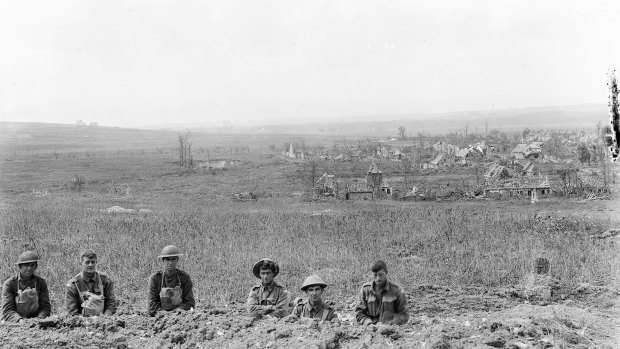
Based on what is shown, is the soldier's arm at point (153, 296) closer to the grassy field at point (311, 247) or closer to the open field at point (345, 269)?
the open field at point (345, 269)

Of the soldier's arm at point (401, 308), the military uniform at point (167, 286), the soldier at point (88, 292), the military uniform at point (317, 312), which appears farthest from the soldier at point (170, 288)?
the soldier's arm at point (401, 308)

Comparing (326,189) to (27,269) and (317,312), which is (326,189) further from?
(27,269)

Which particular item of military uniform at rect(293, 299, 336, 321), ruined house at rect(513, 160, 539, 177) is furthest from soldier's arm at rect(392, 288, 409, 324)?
ruined house at rect(513, 160, 539, 177)

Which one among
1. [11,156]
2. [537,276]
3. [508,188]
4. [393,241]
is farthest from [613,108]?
[11,156]

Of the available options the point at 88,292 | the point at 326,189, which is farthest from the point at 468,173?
the point at 88,292

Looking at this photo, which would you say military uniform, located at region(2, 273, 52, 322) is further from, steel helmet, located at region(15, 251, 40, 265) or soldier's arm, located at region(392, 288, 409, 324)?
soldier's arm, located at region(392, 288, 409, 324)

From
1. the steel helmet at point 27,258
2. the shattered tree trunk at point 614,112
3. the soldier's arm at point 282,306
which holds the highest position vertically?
the shattered tree trunk at point 614,112

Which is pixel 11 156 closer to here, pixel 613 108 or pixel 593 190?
pixel 593 190
